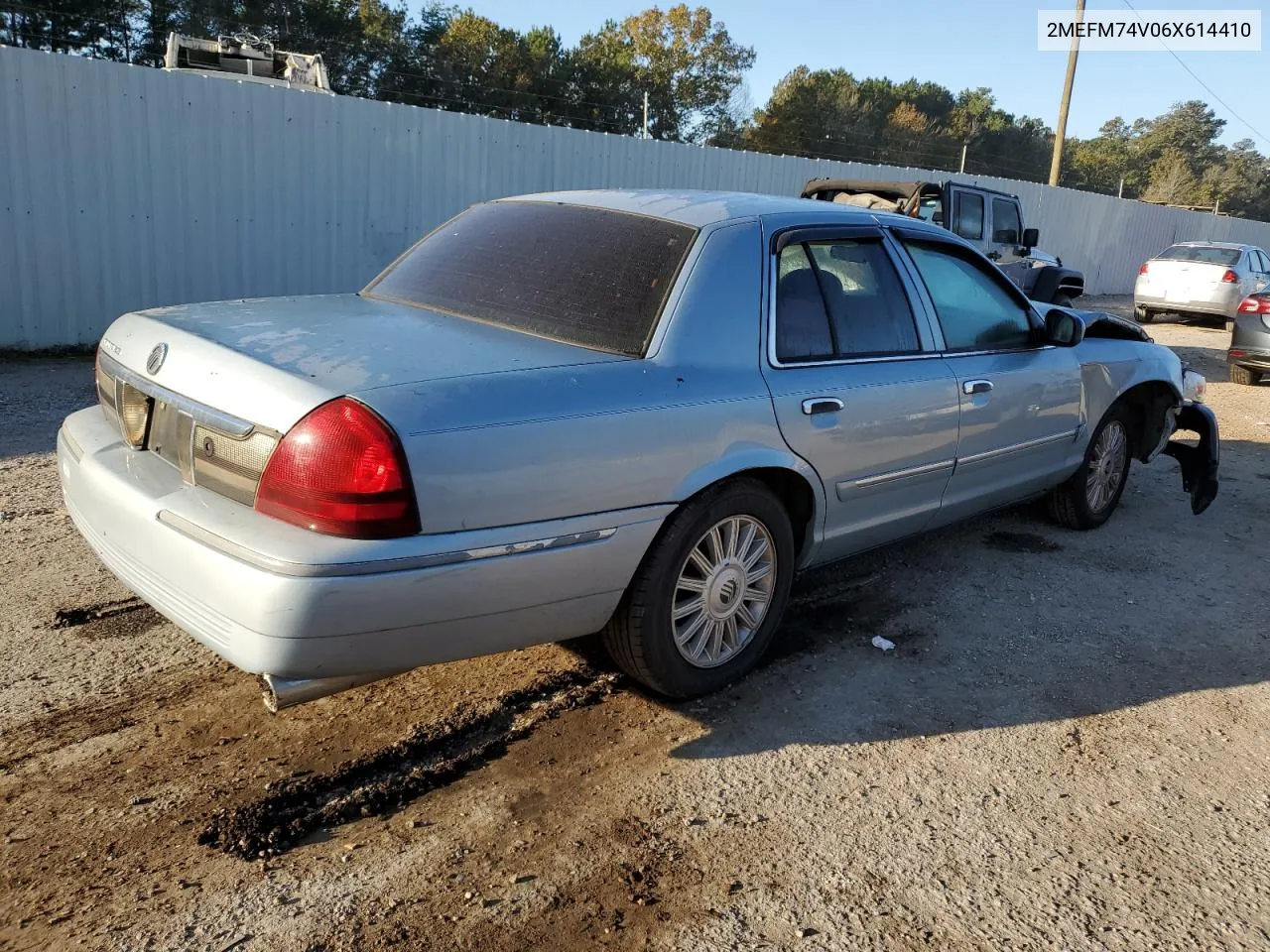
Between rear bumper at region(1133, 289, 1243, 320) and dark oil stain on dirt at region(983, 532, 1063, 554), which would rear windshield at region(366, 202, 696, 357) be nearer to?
dark oil stain on dirt at region(983, 532, 1063, 554)

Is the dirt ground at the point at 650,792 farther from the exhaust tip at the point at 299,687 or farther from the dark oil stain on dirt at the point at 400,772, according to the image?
the exhaust tip at the point at 299,687

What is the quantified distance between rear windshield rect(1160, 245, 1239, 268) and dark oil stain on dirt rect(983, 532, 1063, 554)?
14712 millimetres

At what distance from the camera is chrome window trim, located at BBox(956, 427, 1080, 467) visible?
433 cm

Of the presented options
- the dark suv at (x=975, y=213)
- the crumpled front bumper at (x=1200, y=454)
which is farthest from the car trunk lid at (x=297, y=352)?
the dark suv at (x=975, y=213)

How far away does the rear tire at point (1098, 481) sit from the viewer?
5426mm

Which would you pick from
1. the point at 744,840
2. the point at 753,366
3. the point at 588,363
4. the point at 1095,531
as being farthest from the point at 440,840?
the point at 1095,531

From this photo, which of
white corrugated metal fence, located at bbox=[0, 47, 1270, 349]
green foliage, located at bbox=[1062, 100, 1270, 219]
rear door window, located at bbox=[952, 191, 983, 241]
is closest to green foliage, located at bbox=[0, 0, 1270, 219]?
green foliage, located at bbox=[1062, 100, 1270, 219]

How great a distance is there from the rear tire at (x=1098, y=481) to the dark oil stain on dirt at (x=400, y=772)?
320cm

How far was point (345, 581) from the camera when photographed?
2418 mm

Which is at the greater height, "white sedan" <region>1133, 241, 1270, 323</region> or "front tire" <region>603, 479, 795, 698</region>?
"white sedan" <region>1133, 241, 1270, 323</region>

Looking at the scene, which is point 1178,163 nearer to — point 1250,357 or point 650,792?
point 1250,357

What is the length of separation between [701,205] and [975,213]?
10.0m

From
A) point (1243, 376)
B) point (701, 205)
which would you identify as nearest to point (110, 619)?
point (701, 205)

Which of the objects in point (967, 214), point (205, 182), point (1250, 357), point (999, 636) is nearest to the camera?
point (999, 636)
